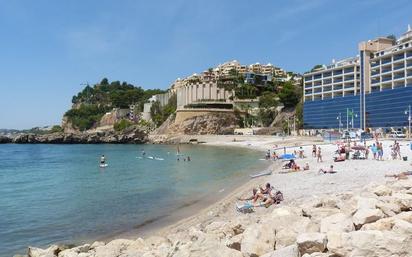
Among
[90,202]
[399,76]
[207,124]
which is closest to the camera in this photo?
[90,202]

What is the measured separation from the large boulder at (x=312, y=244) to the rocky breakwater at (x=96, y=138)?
12849 centimetres

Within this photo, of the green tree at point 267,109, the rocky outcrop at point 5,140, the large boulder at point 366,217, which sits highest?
the green tree at point 267,109

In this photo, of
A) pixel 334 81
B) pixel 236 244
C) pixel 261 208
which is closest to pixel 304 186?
pixel 261 208

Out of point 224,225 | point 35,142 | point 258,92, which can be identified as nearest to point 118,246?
point 224,225

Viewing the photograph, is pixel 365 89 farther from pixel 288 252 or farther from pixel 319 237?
pixel 288 252

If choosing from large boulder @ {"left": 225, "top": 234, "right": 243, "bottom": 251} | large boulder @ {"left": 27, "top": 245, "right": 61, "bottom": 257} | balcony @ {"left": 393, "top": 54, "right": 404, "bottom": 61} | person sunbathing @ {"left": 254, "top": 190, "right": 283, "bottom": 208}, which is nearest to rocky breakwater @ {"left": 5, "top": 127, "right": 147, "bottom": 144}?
balcony @ {"left": 393, "top": 54, "right": 404, "bottom": 61}

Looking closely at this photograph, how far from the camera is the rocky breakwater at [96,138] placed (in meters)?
137

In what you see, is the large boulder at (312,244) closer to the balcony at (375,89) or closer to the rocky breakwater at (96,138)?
the balcony at (375,89)

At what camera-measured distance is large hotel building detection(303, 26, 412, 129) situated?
8081cm

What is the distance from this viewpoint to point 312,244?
6227mm

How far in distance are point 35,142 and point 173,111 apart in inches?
2214

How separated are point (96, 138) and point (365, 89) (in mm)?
91251

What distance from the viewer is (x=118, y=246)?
10.8 metres

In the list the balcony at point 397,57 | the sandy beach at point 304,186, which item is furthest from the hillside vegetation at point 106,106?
the sandy beach at point 304,186
